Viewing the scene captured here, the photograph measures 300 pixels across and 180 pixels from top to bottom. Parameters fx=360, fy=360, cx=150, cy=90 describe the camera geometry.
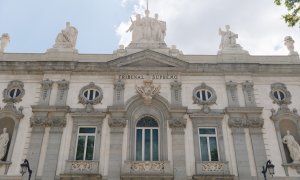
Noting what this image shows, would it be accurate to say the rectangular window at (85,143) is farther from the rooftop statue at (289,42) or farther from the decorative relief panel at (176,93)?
the rooftop statue at (289,42)

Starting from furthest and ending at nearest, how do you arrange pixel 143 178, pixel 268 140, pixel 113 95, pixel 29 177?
pixel 113 95 → pixel 268 140 → pixel 143 178 → pixel 29 177

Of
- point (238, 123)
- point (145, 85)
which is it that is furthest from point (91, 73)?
point (238, 123)

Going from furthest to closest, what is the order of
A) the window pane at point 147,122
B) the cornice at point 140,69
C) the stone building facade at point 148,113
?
the cornice at point 140,69, the window pane at point 147,122, the stone building facade at point 148,113

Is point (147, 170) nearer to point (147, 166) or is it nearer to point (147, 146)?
point (147, 166)

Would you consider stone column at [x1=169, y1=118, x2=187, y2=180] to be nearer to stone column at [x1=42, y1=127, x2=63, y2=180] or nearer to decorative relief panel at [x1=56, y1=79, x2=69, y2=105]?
stone column at [x1=42, y1=127, x2=63, y2=180]

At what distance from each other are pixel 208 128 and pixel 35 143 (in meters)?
10.3

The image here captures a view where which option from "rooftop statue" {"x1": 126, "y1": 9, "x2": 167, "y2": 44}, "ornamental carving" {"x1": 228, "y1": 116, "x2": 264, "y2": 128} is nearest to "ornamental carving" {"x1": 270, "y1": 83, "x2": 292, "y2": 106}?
"ornamental carving" {"x1": 228, "y1": 116, "x2": 264, "y2": 128}

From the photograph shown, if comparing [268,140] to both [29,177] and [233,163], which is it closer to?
[233,163]

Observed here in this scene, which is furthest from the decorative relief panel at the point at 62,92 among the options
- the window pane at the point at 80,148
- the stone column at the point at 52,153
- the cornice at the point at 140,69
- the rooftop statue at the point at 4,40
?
the rooftop statue at the point at 4,40

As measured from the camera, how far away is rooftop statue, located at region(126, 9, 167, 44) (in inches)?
1029

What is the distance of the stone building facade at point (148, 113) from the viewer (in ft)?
66.8

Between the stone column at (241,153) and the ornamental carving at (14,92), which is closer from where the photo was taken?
the stone column at (241,153)

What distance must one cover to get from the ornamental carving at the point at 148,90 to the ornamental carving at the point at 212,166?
5.28 metres

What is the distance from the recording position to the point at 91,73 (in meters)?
23.9
